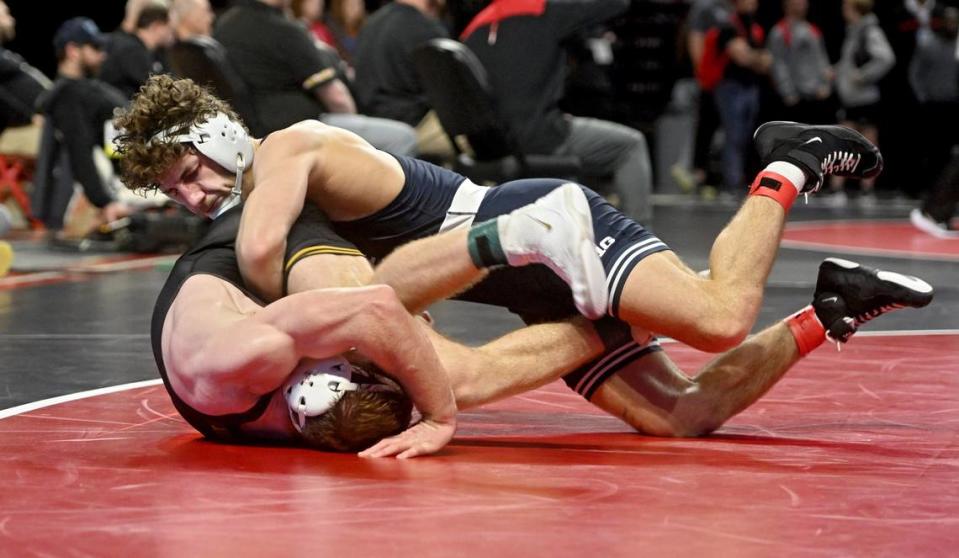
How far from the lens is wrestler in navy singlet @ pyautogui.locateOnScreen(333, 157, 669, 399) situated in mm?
3639

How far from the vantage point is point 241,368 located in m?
3.18

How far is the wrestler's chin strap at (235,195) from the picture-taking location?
3635 millimetres

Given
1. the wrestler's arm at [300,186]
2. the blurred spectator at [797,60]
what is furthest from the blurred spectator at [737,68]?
the wrestler's arm at [300,186]

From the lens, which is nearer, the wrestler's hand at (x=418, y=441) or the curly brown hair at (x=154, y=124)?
the wrestler's hand at (x=418, y=441)

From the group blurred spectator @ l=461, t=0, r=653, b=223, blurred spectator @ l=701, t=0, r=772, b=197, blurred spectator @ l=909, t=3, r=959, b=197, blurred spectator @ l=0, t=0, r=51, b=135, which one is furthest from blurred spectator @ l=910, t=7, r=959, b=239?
blurred spectator @ l=0, t=0, r=51, b=135

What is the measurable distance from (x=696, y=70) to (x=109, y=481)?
11858mm

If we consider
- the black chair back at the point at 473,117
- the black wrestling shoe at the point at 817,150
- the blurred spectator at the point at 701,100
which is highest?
the black wrestling shoe at the point at 817,150

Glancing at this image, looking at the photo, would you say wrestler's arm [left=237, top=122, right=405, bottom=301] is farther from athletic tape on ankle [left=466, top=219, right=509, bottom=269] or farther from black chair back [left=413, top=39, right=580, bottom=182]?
black chair back [left=413, top=39, right=580, bottom=182]

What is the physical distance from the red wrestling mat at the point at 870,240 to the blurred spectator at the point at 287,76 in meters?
2.44

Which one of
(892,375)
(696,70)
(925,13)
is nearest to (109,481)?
(892,375)

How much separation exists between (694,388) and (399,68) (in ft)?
17.8

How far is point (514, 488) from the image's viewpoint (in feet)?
9.77

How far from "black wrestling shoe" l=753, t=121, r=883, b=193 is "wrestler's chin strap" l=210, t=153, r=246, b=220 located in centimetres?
132

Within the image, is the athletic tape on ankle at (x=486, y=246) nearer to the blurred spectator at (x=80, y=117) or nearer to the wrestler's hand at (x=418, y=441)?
the wrestler's hand at (x=418, y=441)
